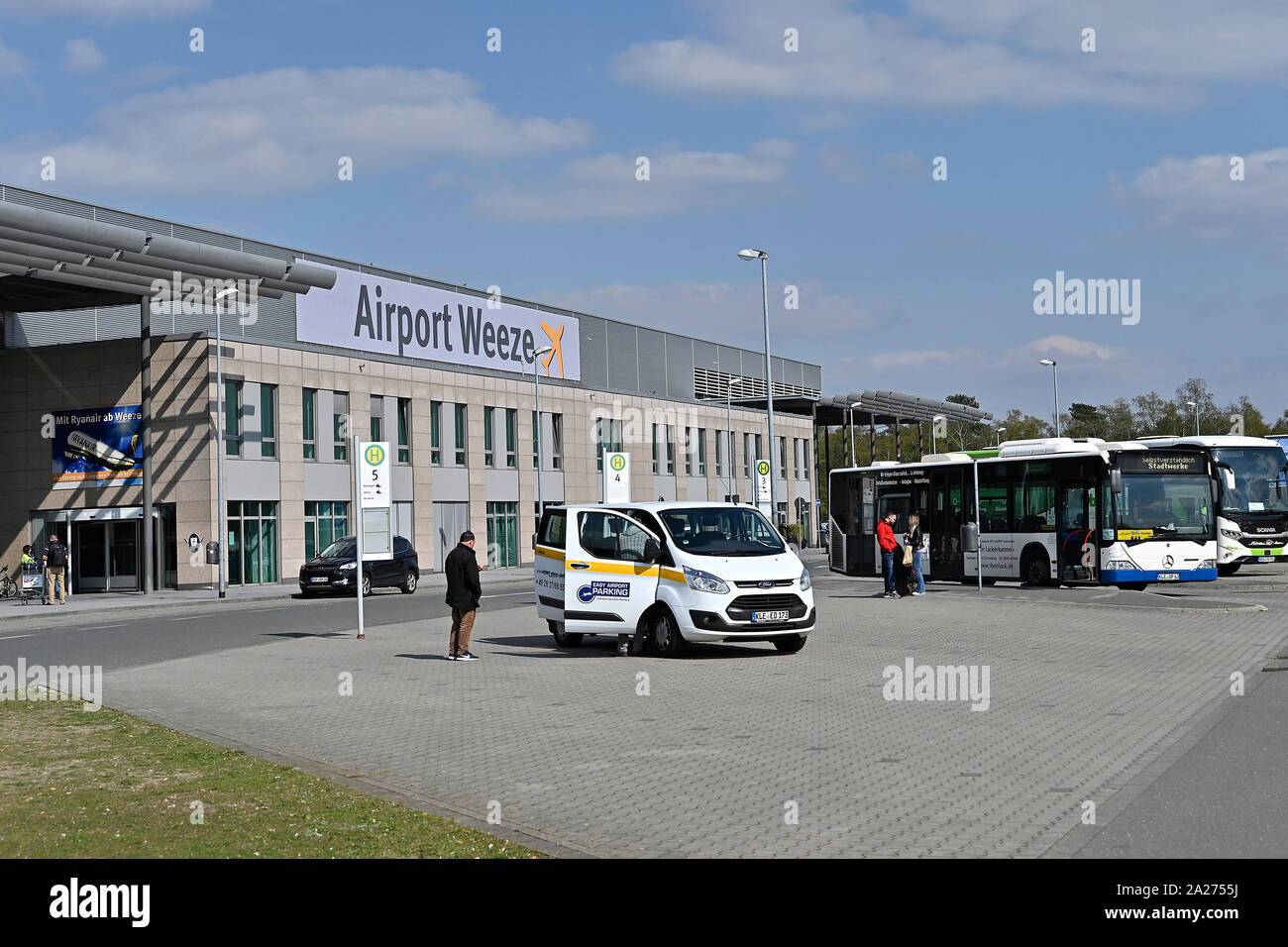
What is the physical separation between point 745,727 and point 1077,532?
19.7 m

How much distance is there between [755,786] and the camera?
8.73 m

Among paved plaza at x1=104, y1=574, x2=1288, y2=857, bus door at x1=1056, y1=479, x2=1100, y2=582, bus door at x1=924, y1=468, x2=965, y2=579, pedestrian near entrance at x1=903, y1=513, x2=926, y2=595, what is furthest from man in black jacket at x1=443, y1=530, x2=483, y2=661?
bus door at x1=924, y1=468, x2=965, y2=579

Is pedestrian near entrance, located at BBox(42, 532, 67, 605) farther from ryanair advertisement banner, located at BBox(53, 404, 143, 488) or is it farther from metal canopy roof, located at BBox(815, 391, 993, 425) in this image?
metal canopy roof, located at BBox(815, 391, 993, 425)

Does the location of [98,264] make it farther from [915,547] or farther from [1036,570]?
[1036,570]

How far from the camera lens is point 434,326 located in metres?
56.6

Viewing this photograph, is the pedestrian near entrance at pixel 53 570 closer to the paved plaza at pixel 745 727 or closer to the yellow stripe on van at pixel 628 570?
A: the paved plaza at pixel 745 727

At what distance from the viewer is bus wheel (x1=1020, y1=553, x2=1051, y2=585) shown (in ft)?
99.1

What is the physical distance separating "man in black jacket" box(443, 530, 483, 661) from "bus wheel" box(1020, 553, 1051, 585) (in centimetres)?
1675

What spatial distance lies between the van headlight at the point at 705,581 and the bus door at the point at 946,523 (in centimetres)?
1632

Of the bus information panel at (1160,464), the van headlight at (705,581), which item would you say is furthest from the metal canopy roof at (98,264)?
the bus information panel at (1160,464)

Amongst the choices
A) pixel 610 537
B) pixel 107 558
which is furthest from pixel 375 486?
pixel 107 558

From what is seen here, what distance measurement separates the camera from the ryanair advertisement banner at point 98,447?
140 ft
